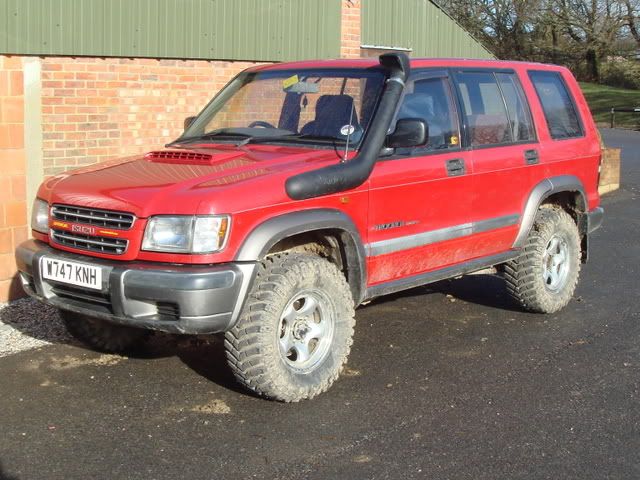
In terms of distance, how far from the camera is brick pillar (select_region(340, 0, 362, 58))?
10.5m

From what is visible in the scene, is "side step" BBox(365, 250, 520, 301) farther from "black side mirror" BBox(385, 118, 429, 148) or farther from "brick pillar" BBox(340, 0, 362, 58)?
"brick pillar" BBox(340, 0, 362, 58)

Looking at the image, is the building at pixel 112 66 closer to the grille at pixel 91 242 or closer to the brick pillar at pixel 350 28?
the brick pillar at pixel 350 28

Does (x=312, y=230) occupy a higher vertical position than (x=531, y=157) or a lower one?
lower

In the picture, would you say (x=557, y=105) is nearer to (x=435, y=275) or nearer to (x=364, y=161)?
(x=435, y=275)

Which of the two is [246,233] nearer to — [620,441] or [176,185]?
[176,185]

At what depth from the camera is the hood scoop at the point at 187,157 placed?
5133 mm

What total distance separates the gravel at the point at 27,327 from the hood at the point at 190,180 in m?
1.36

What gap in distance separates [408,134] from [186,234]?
5.09 feet

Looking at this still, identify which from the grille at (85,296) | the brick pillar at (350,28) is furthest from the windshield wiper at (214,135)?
the brick pillar at (350,28)

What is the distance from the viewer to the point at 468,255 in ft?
20.3

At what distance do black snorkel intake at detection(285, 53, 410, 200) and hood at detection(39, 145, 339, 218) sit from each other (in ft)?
0.27

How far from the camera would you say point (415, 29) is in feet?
40.0

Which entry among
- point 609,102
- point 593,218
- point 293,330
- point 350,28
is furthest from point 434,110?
point 609,102

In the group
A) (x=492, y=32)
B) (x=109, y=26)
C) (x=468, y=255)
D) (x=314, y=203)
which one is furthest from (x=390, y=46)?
(x=492, y=32)
